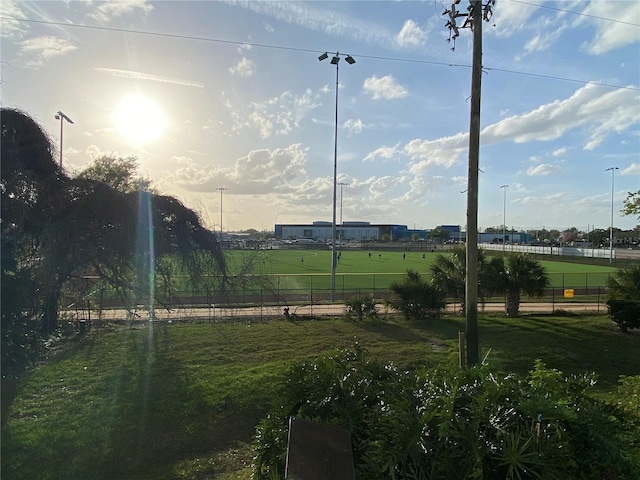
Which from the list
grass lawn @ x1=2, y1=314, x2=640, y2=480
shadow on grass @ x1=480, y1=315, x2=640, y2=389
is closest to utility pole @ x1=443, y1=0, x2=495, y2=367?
grass lawn @ x1=2, y1=314, x2=640, y2=480

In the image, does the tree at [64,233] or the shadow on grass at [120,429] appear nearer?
the shadow on grass at [120,429]

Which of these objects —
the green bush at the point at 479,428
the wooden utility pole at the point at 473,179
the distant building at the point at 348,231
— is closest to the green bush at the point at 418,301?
the wooden utility pole at the point at 473,179

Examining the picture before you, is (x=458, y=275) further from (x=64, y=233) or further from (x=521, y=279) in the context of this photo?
(x=64, y=233)

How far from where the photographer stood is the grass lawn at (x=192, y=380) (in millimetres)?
6125

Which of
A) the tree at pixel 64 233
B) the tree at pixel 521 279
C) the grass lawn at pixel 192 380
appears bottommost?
the grass lawn at pixel 192 380

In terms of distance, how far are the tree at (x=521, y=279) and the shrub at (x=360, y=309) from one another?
261 inches

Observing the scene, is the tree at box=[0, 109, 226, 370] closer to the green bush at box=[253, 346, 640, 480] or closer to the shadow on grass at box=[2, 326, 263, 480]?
the shadow on grass at box=[2, 326, 263, 480]

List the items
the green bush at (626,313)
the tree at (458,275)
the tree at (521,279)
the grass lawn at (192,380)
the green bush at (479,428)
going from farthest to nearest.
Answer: the tree at (521,279)
the tree at (458,275)
the green bush at (626,313)
the grass lawn at (192,380)
the green bush at (479,428)

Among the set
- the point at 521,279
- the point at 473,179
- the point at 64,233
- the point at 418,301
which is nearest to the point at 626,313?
the point at 521,279

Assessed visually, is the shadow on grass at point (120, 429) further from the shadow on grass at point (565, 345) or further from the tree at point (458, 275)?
the tree at point (458, 275)

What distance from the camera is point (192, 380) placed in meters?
9.61

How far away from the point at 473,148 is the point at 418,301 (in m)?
10.7

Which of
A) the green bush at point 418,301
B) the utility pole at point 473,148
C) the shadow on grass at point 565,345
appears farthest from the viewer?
the green bush at point 418,301

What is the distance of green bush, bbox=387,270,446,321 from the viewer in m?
19.3
